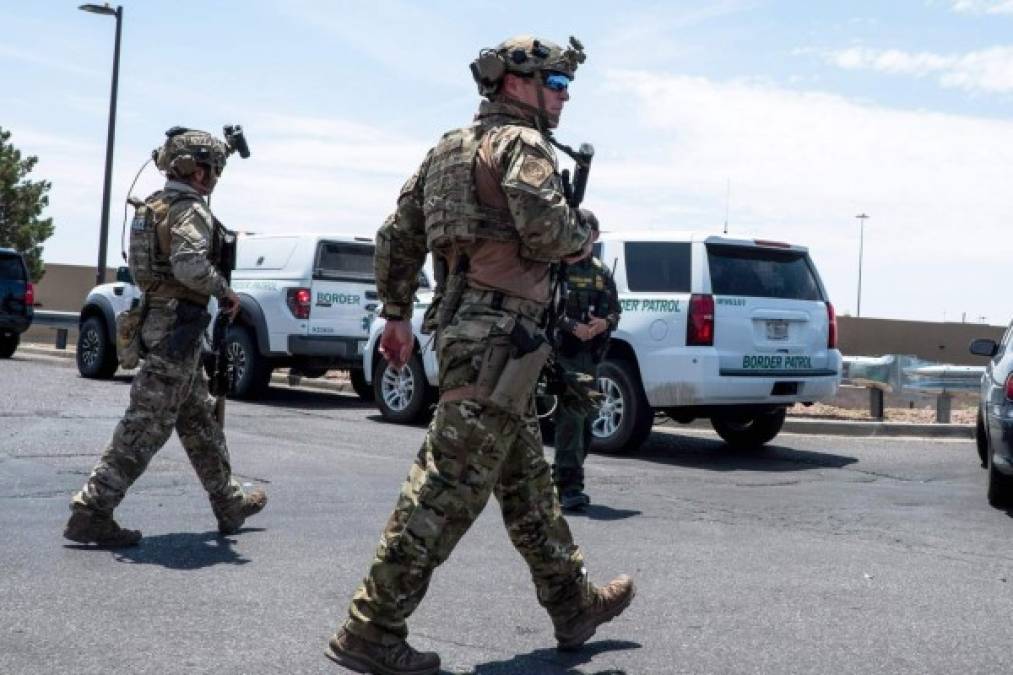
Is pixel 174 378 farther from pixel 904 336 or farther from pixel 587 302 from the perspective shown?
pixel 904 336

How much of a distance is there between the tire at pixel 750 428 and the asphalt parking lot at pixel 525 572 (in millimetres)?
1302

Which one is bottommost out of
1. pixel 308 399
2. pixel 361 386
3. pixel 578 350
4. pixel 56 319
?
pixel 308 399

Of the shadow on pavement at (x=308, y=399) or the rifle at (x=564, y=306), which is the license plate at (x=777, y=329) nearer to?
the shadow on pavement at (x=308, y=399)

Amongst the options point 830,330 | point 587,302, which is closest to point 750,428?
point 830,330

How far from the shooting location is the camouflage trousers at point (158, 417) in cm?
629

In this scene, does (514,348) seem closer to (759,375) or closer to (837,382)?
(759,375)

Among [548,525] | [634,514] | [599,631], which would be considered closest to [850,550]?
[634,514]

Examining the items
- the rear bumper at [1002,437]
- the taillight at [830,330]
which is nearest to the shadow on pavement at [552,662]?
the rear bumper at [1002,437]

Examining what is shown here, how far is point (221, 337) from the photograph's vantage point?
22.4 feet

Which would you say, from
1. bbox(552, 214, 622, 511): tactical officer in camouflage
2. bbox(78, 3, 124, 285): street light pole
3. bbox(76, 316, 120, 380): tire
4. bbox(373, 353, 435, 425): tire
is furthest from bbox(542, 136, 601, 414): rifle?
bbox(78, 3, 124, 285): street light pole

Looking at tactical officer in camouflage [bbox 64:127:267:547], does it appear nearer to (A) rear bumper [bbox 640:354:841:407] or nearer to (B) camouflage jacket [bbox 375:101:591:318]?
(B) camouflage jacket [bbox 375:101:591:318]

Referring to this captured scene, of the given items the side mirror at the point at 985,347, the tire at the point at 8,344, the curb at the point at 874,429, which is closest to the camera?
the side mirror at the point at 985,347

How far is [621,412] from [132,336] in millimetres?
5573

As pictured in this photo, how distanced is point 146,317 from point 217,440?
26.4 inches
